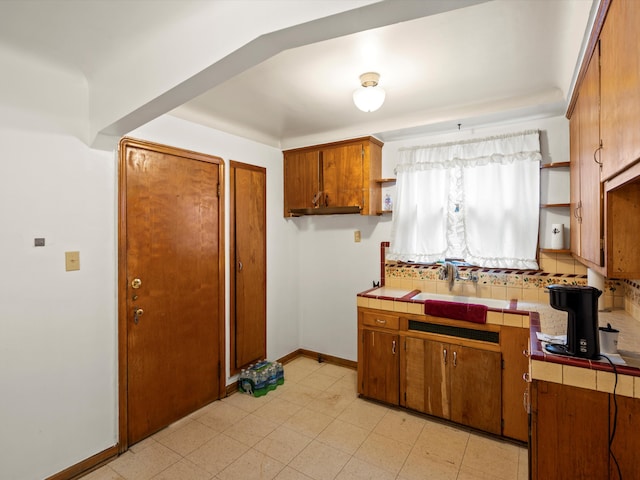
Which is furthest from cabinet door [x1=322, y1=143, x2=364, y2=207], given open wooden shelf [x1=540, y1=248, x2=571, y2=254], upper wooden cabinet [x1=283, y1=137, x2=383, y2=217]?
open wooden shelf [x1=540, y1=248, x2=571, y2=254]

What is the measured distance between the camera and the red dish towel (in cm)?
235

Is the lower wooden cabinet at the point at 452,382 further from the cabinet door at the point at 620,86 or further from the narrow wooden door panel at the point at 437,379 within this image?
the cabinet door at the point at 620,86

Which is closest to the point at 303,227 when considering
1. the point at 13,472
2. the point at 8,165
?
the point at 8,165

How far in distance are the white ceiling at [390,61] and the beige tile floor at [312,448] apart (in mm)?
2373

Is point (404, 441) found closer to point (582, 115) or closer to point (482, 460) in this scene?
point (482, 460)

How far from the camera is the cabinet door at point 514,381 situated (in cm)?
224

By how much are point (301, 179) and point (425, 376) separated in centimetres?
216

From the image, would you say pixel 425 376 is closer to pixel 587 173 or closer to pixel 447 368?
pixel 447 368

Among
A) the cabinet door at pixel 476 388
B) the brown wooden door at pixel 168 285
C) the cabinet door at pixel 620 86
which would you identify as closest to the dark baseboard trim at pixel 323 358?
the brown wooden door at pixel 168 285

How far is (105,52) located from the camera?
176 cm

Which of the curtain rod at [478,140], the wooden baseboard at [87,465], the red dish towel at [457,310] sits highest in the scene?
the curtain rod at [478,140]

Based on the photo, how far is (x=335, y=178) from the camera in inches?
128

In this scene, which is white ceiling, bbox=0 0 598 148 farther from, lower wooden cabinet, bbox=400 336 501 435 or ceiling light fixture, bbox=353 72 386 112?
lower wooden cabinet, bbox=400 336 501 435

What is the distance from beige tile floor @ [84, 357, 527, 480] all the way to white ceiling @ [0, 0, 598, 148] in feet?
7.79
